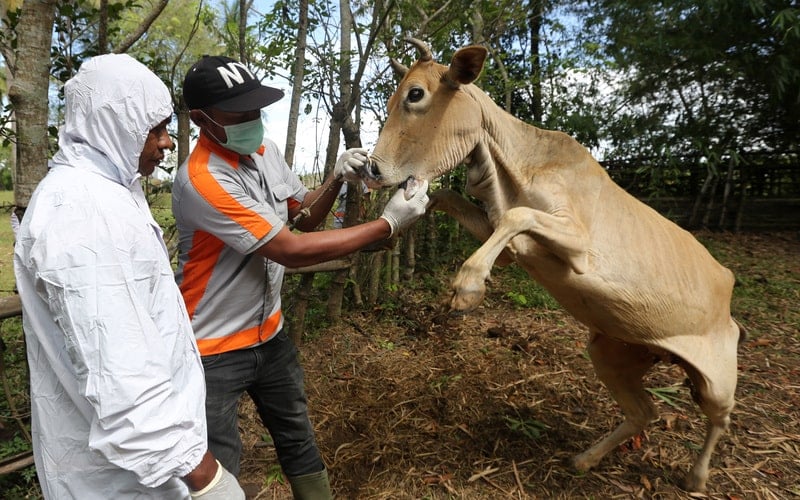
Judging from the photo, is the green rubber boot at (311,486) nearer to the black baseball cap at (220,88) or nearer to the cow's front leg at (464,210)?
the cow's front leg at (464,210)

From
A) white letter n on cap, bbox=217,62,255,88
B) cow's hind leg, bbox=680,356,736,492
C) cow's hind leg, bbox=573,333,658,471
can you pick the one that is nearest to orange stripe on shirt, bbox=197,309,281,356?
white letter n on cap, bbox=217,62,255,88

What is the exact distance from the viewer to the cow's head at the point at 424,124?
2.44 metres

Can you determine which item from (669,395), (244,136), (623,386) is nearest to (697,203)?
(669,395)

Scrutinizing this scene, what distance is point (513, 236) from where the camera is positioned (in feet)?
7.73

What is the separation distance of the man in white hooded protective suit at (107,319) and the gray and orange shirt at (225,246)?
0.47 m

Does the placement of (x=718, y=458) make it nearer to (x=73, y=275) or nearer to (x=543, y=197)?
(x=543, y=197)

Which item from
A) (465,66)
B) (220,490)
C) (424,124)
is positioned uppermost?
(465,66)

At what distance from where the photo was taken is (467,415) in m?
3.89

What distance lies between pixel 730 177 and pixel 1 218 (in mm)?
17703

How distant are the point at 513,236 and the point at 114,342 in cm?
173

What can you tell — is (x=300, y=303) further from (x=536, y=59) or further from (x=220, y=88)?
(x=536, y=59)

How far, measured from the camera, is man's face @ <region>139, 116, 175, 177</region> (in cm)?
160

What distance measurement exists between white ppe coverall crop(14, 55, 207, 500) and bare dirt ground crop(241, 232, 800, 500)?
1961 millimetres

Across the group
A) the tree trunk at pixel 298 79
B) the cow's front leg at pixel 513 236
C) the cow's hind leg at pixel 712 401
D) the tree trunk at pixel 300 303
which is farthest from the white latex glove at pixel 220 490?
the cow's hind leg at pixel 712 401
